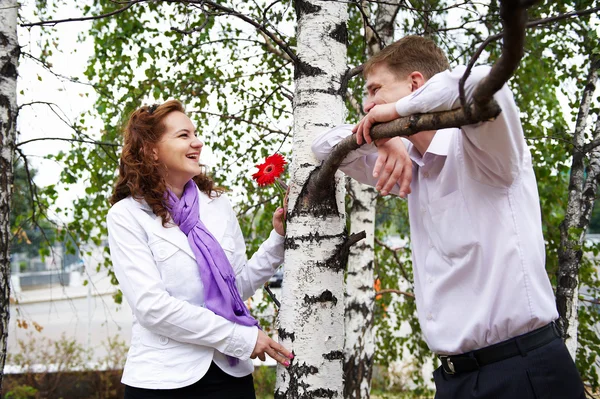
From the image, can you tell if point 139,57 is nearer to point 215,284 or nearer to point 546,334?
point 215,284

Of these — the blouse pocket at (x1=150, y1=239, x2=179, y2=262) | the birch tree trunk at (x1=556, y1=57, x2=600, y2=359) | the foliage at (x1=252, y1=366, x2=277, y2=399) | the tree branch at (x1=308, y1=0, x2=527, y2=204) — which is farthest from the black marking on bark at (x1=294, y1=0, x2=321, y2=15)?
the foliage at (x1=252, y1=366, x2=277, y2=399)

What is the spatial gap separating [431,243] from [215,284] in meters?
0.85

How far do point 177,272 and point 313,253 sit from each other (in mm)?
524

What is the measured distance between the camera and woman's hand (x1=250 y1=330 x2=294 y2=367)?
6.57 ft

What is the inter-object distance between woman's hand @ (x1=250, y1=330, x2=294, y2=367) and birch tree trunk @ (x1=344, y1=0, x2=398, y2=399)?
2231mm

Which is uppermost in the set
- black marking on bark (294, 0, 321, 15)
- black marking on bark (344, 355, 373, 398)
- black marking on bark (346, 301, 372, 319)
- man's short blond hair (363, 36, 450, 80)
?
black marking on bark (294, 0, 321, 15)

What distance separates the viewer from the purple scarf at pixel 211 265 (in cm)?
211

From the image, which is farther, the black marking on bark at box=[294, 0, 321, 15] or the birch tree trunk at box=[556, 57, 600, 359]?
the birch tree trunk at box=[556, 57, 600, 359]

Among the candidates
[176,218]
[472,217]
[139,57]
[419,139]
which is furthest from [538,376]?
[139,57]

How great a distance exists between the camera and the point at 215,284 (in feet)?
7.00

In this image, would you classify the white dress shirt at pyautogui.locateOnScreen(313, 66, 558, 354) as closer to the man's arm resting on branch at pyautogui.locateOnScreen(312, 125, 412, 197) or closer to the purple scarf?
the man's arm resting on branch at pyautogui.locateOnScreen(312, 125, 412, 197)

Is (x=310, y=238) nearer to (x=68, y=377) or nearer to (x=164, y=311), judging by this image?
(x=164, y=311)

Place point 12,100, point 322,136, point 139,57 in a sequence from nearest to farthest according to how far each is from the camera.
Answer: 1. point 322,136
2. point 12,100
3. point 139,57

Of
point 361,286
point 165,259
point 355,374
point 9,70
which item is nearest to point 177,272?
point 165,259
